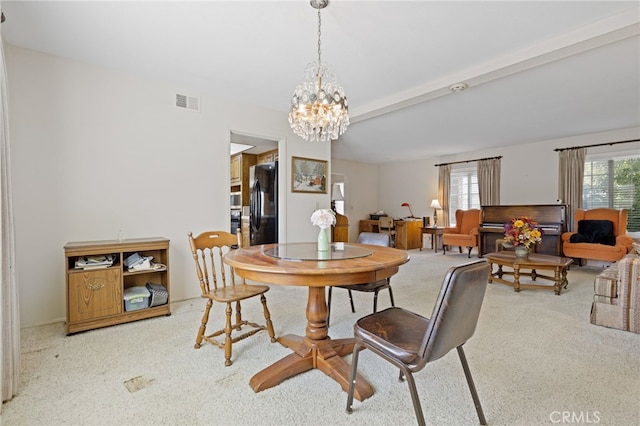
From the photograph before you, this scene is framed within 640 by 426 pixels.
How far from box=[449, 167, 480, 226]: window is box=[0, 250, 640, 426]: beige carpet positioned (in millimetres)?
4570

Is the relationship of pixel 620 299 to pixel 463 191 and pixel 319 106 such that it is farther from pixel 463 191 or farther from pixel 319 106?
pixel 463 191

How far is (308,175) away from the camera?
4.54 metres

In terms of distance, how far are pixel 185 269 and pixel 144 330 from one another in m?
0.95

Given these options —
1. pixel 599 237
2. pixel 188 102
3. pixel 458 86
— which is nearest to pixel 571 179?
pixel 599 237

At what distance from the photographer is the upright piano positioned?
509 centimetres

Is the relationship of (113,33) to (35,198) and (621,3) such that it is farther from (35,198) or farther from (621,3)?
(621,3)

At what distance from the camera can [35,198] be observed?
8.63 feet

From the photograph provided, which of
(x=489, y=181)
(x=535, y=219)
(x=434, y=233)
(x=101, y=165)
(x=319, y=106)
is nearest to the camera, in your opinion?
(x=319, y=106)

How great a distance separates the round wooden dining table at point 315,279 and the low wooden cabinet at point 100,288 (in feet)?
4.38

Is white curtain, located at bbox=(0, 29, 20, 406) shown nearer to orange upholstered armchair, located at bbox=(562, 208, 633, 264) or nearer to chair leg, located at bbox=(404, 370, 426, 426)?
chair leg, located at bbox=(404, 370, 426, 426)

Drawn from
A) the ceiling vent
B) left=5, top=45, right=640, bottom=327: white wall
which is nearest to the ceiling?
the ceiling vent

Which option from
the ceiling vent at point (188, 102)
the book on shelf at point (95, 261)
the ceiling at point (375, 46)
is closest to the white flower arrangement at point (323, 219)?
the ceiling at point (375, 46)

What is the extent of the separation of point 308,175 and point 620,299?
11.9 ft

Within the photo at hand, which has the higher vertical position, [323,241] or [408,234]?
[323,241]
